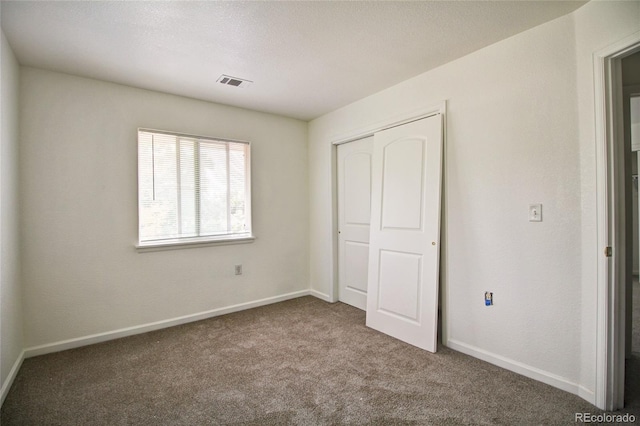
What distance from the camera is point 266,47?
236 cm

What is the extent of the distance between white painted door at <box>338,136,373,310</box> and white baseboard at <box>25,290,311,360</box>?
94 cm

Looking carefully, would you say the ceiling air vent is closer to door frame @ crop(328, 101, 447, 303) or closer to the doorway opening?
door frame @ crop(328, 101, 447, 303)

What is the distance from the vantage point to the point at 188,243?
3.35 m

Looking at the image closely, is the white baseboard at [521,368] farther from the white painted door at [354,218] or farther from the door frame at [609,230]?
the white painted door at [354,218]

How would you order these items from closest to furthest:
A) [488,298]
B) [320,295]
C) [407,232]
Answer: [488,298]
[407,232]
[320,295]

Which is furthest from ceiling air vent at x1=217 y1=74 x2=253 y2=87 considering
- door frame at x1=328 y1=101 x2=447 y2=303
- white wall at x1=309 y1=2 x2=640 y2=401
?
white wall at x1=309 y1=2 x2=640 y2=401

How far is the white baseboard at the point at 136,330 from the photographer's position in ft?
8.74

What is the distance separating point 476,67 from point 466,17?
56cm

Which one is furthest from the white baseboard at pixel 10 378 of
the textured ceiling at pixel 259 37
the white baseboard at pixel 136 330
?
the textured ceiling at pixel 259 37

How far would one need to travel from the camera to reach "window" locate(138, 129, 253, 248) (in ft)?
10.5

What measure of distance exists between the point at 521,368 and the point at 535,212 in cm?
114

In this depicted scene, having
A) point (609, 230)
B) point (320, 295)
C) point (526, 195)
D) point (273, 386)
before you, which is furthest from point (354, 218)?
point (609, 230)

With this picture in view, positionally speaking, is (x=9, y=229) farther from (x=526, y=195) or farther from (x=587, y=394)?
(x=587, y=394)

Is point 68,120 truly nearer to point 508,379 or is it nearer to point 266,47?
point 266,47
